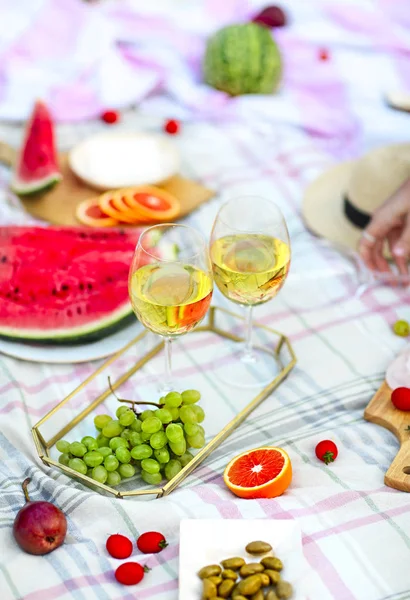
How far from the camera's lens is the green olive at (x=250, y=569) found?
115 centimetres

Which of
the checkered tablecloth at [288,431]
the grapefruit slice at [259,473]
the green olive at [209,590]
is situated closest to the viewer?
the green olive at [209,590]

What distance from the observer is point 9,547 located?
49.9 inches

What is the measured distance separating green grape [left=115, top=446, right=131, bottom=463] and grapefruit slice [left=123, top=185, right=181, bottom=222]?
945mm

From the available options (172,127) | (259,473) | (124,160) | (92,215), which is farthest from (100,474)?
(172,127)

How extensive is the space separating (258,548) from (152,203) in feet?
4.09

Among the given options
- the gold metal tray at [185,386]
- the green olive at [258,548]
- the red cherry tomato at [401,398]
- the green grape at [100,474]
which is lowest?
the gold metal tray at [185,386]

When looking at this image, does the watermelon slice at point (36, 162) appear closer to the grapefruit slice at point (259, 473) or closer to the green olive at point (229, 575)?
the grapefruit slice at point (259, 473)

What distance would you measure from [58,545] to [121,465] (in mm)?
181

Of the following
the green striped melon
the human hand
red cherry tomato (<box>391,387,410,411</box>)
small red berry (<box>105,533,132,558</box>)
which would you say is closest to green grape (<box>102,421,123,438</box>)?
small red berry (<box>105,533,132,558</box>)

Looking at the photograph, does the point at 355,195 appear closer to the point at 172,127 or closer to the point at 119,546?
the point at 172,127

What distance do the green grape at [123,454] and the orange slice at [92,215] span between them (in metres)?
0.92

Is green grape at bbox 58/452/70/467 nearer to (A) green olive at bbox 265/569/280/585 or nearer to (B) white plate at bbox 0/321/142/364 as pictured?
(B) white plate at bbox 0/321/142/364

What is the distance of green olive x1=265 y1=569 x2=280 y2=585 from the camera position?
1146mm

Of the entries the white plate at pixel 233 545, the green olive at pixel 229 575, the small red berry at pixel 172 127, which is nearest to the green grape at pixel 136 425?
the white plate at pixel 233 545
